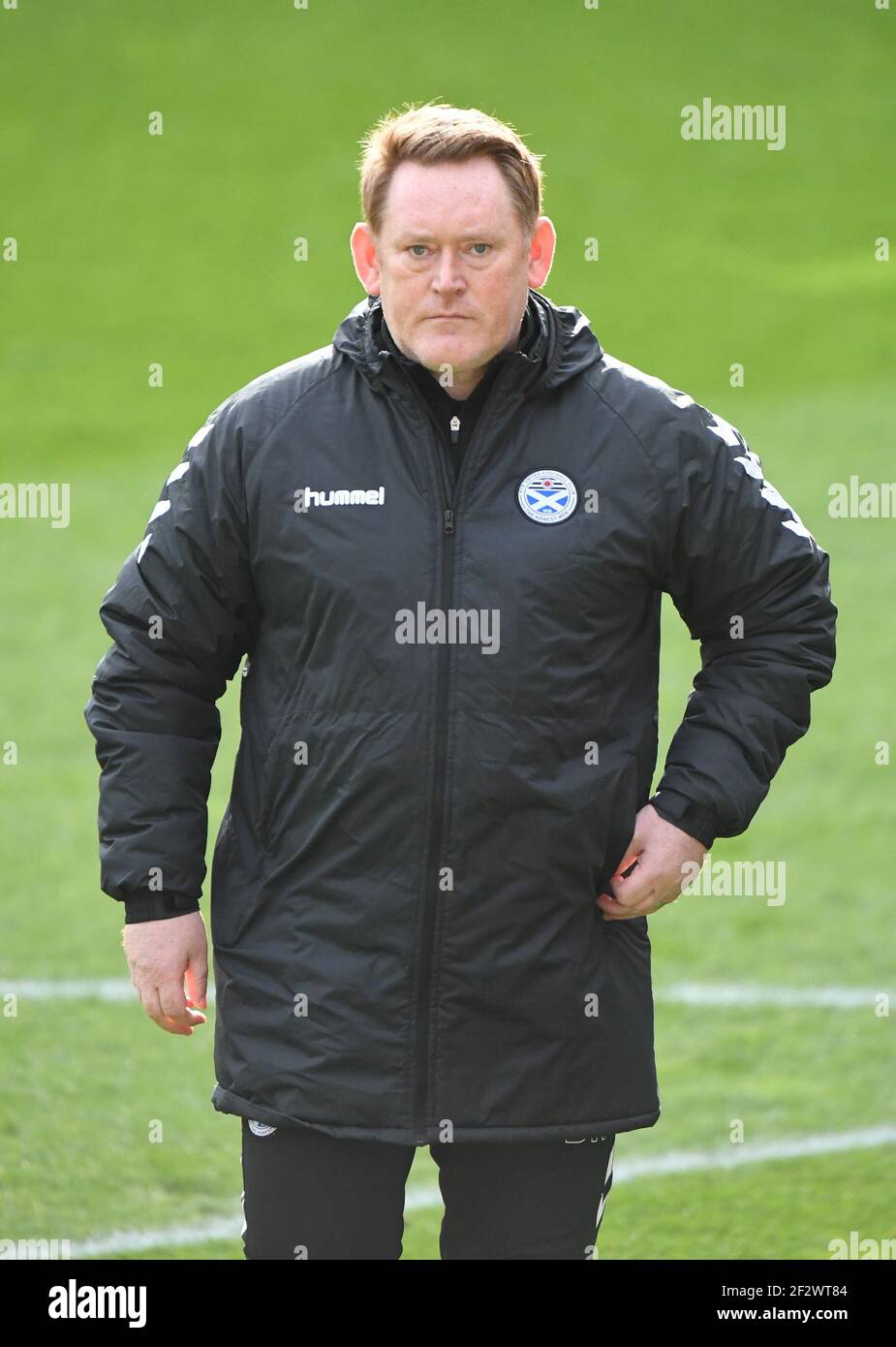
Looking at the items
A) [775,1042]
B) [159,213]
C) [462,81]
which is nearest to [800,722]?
[775,1042]

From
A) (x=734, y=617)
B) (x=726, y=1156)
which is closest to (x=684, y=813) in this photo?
(x=734, y=617)

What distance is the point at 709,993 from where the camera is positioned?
6477mm

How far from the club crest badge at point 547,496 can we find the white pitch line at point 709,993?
372 cm

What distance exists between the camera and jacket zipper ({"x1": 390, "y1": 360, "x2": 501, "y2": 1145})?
2904mm

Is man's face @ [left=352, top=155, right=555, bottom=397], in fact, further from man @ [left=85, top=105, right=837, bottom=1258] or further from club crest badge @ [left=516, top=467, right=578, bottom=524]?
club crest badge @ [left=516, top=467, right=578, bottom=524]

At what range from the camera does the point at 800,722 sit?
3143 mm

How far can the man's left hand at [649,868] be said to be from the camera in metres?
3.00

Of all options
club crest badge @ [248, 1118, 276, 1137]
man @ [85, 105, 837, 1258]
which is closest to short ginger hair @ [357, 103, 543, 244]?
man @ [85, 105, 837, 1258]

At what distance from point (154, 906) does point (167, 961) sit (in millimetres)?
86

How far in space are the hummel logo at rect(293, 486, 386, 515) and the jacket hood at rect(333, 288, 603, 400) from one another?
0.54 feet

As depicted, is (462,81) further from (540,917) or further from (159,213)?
(540,917)

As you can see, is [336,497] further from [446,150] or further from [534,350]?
[446,150]

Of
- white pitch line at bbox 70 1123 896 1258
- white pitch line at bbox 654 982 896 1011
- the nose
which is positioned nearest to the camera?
Result: the nose

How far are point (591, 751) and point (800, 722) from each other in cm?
37
